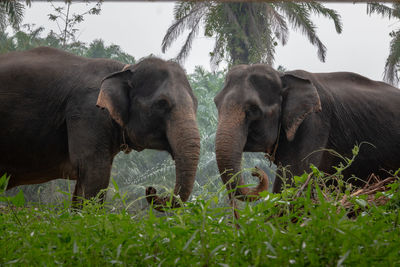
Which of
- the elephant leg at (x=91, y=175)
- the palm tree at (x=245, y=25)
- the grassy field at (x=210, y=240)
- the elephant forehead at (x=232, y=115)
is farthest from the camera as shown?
the palm tree at (x=245, y=25)

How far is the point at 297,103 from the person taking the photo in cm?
543

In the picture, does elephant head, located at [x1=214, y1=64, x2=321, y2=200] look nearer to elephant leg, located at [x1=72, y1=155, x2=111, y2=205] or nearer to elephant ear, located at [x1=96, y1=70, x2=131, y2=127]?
elephant ear, located at [x1=96, y1=70, x2=131, y2=127]

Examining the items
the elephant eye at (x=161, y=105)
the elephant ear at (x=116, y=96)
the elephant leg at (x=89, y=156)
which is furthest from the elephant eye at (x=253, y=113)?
the elephant leg at (x=89, y=156)

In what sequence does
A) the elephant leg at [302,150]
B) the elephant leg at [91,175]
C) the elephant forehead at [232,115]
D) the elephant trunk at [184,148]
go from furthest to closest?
the elephant leg at [302,150]
the elephant forehead at [232,115]
the elephant leg at [91,175]
the elephant trunk at [184,148]

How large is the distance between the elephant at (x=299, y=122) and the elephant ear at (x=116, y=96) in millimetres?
997

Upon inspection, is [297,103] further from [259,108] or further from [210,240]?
[210,240]

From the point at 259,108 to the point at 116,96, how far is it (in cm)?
149

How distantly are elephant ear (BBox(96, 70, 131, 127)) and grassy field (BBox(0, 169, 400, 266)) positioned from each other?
299 cm

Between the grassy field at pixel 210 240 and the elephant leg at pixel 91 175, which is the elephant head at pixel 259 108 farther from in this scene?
the grassy field at pixel 210 240

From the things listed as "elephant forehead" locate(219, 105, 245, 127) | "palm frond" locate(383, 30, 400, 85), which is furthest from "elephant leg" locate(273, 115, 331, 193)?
"palm frond" locate(383, 30, 400, 85)

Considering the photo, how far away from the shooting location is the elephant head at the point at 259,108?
516cm

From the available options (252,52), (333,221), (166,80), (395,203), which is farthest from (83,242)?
(252,52)

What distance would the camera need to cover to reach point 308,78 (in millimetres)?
5816

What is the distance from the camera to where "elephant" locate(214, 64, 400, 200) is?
5.26 meters
